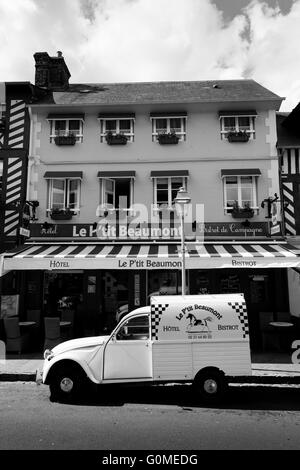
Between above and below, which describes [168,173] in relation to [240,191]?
above

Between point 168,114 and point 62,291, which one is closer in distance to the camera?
point 62,291

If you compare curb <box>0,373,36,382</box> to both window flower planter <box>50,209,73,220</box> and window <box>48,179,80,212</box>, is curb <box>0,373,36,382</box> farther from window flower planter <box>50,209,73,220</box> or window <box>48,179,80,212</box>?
window <box>48,179,80,212</box>

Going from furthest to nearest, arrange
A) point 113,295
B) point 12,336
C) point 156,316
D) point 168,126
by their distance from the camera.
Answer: point 168,126
point 113,295
point 12,336
point 156,316

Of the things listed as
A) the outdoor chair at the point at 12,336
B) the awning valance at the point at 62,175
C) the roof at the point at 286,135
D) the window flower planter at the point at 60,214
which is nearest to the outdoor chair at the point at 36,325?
the outdoor chair at the point at 12,336

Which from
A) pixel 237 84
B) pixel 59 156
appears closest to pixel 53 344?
pixel 59 156

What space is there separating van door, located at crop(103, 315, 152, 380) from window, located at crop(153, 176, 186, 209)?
7394mm

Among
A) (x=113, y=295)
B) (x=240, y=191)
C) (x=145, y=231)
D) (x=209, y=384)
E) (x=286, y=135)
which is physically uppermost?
(x=286, y=135)

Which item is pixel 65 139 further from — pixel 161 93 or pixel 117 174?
pixel 161 93

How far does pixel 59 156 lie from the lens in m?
14.1

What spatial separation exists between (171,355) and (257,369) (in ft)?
10.3

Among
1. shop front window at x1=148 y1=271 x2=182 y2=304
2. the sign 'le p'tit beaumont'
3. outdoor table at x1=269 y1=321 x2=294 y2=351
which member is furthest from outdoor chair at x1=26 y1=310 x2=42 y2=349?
outdoor table at x1=269 y1=321 x2=294 y2=351

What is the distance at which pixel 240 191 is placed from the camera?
13648 millimetres

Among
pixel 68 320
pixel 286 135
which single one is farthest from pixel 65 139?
pixel 286 135

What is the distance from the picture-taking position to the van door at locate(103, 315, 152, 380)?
6.89 metres
